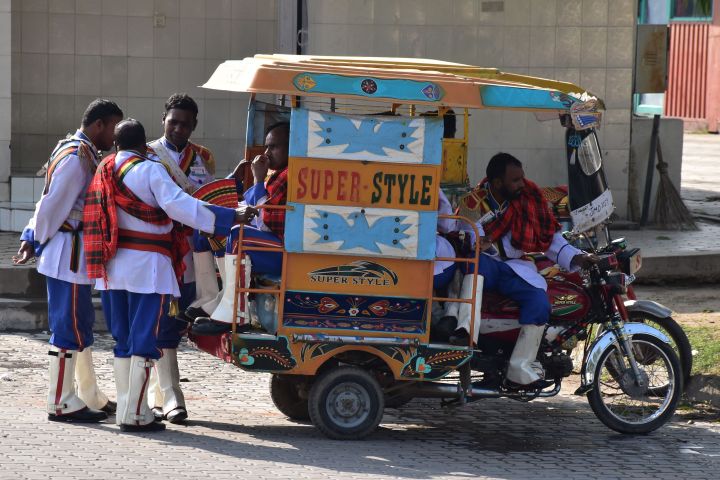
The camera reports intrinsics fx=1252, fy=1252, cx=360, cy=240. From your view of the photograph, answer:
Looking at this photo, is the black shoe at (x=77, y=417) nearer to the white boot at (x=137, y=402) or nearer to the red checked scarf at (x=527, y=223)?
the white boot at (x=137, y=402)

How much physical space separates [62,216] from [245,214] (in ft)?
3.80

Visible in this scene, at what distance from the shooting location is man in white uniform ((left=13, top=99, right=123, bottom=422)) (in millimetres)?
6910

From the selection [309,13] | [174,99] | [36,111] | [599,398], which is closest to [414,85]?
[174,99]

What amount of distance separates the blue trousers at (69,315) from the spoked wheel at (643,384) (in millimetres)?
2880

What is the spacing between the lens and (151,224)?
22.0ft

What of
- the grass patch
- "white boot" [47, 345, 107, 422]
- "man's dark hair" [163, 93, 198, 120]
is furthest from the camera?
the grass patch

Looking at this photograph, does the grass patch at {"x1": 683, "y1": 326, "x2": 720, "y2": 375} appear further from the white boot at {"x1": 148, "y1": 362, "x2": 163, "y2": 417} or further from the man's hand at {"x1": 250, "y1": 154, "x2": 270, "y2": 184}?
the white boot at {"x1": 148, "y1": 362, "x2": 163, "y2": 417}

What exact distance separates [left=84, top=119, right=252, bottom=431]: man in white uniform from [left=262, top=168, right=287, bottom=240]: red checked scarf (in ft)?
0.92

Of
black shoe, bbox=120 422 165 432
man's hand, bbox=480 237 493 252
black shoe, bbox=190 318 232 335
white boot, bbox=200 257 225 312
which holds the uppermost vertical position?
man's hand, bbox=480 237 493 252

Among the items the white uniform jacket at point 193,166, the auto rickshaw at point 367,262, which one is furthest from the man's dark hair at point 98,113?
the auto rickshaw at point 367,262

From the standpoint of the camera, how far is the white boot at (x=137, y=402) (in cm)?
670

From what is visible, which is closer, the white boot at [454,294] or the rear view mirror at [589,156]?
the white boot at [454,294]

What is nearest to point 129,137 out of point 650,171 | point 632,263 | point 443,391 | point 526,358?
point 443,391

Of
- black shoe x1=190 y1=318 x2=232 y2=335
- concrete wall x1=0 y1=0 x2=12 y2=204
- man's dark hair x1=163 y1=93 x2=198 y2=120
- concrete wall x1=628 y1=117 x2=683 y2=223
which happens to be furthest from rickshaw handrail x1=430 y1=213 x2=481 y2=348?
concrete wall x1=628 y1=117 x2=683 y2=223
